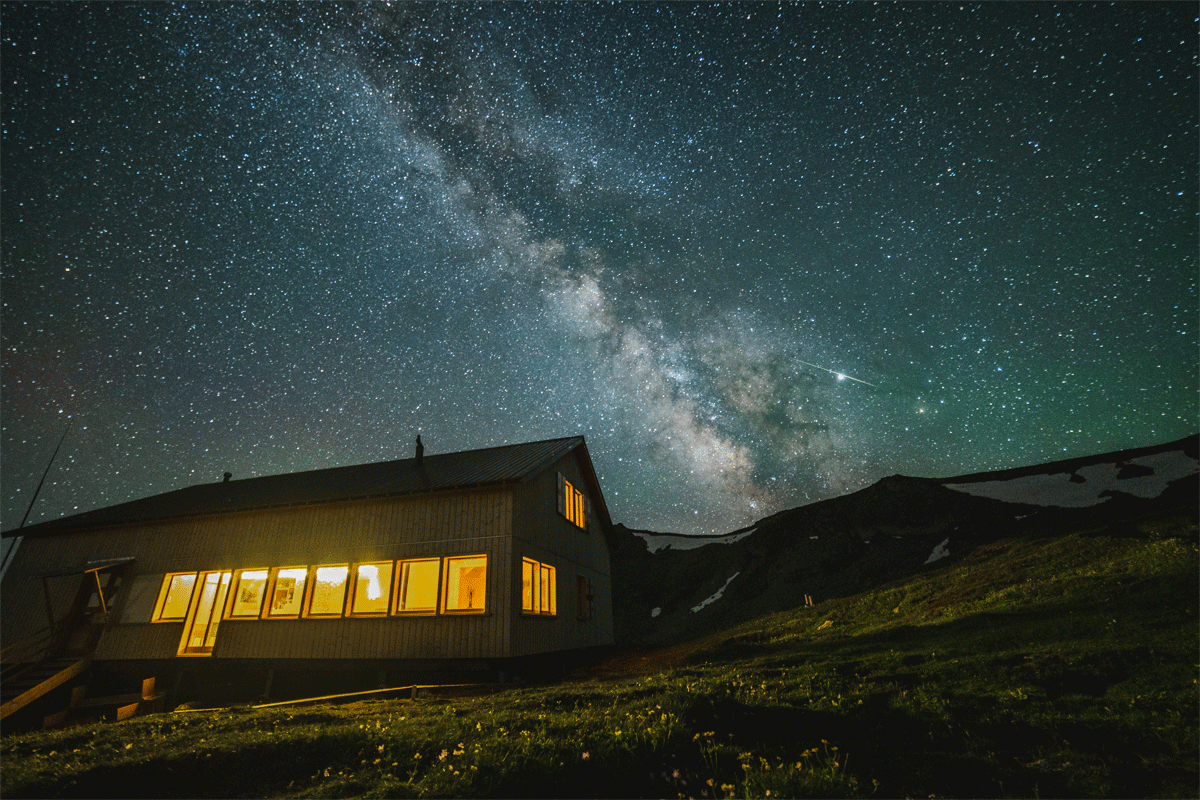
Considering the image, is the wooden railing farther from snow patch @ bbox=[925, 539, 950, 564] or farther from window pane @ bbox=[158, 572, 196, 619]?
snow patch @ bbox=[925, 539, 950, 564]

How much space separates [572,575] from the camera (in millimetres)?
19703

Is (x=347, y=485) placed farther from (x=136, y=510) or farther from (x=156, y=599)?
(x=136, y=510)

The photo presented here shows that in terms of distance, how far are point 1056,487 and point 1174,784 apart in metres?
60.3

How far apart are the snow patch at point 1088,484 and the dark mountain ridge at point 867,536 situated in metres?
0.09

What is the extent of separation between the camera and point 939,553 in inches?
1793

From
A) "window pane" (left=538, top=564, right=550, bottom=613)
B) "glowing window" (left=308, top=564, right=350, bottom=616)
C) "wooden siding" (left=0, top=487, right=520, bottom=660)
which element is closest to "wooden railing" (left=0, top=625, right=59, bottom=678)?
"wooden siding" (left=0, top=487, right=520, bottom=660)

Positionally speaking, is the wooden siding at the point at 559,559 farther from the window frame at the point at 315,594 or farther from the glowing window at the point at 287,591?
the glowing window at the point at 287,591

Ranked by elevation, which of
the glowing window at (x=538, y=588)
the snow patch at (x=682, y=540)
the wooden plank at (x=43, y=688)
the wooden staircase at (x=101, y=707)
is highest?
Result: the snow patch at (x=682, y=540)

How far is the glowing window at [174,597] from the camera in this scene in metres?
18.2

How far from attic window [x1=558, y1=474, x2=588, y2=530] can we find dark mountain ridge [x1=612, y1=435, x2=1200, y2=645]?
2537cm

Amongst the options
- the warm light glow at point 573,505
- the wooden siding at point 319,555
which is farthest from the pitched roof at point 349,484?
the warm light glow at point 573,505

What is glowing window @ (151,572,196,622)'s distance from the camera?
59.8 ft

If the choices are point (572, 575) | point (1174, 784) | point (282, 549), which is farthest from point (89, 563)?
point (1174, 784)

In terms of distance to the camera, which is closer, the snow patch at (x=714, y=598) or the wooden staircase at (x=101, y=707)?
the wooden staircase at (x=101, y=707)
